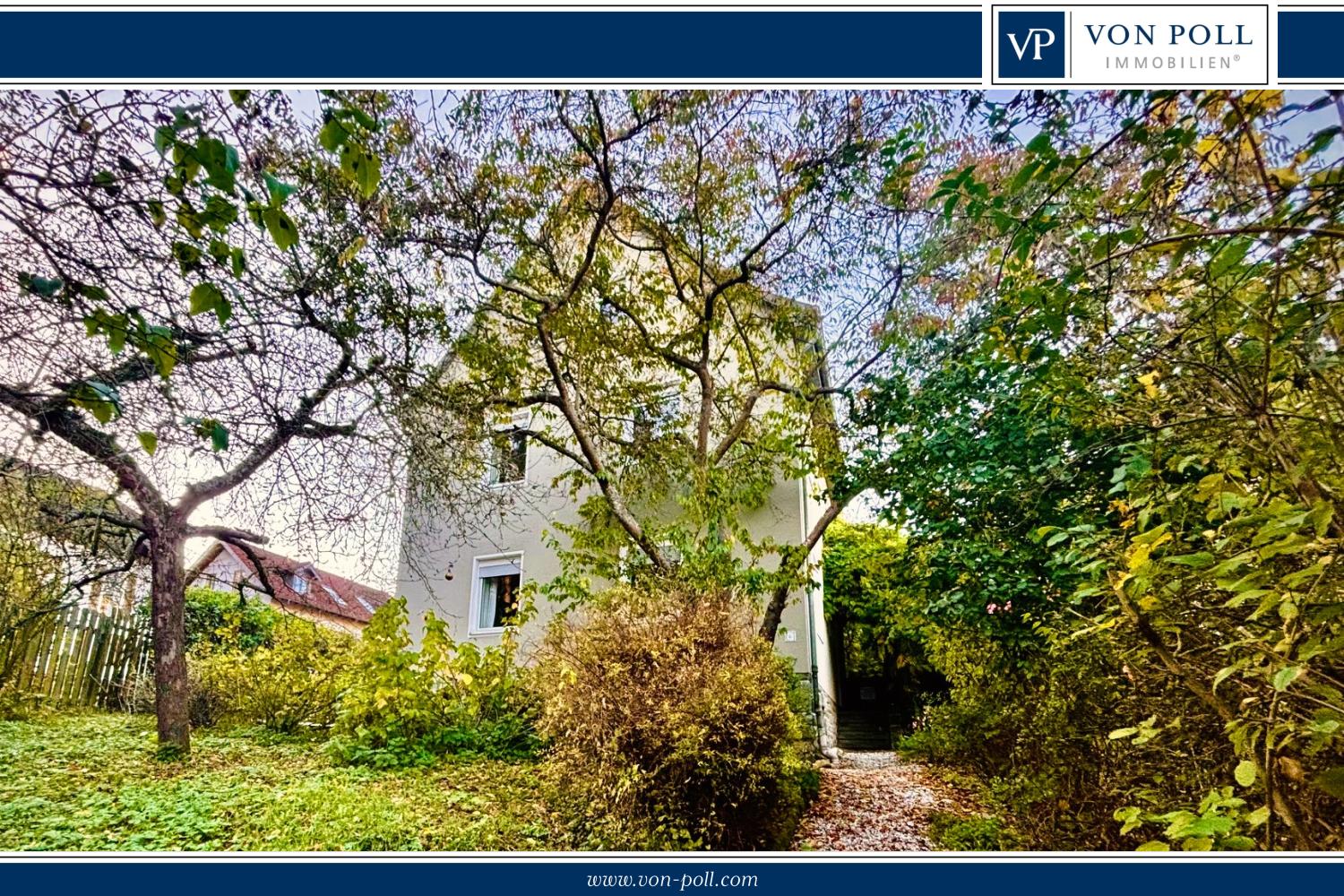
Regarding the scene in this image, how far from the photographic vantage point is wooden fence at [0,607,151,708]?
3002 millimetres

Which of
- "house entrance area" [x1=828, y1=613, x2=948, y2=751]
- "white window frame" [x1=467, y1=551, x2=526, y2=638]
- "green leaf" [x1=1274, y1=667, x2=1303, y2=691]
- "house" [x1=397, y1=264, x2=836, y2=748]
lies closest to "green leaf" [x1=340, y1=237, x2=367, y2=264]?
"house" [x1=397, y1=264, x2=836, y2=748]

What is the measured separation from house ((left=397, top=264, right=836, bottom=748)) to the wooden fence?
136 cm

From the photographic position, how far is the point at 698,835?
242cm

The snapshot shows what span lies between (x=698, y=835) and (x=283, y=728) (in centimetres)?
318

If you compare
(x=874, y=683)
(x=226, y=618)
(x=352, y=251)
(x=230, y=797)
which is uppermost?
(x=352, y=251)

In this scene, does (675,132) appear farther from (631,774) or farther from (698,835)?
(698,835)

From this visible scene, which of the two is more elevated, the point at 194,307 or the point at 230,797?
the point at 194,307

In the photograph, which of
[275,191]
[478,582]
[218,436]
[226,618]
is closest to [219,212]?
[275,191]

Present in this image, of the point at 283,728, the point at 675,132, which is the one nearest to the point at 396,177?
the point at 675,132

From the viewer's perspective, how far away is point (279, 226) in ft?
3.53

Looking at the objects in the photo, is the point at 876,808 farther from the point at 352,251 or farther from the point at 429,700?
the point at 352,251
